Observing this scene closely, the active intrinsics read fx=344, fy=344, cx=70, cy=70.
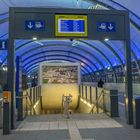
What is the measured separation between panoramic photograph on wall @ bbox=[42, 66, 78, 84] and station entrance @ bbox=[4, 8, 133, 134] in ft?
64.1

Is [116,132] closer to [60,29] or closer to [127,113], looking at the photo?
[127,113]

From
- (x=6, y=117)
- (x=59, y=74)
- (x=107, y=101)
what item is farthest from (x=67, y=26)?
(x=59, y=74)

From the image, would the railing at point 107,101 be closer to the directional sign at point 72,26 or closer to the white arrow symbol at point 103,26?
the white arrow symbol at point 103,26

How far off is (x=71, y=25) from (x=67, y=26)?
144mm

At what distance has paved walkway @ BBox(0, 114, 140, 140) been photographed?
31.1 feet

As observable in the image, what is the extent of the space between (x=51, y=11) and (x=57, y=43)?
36925 mm

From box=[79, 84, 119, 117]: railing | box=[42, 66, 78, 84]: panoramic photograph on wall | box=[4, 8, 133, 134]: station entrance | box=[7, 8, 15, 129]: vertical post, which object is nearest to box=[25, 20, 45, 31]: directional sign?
box=[4, 8, 133, 134]: station entrance

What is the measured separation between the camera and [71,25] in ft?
39.2

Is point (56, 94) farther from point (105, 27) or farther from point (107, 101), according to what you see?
point (105, 27)

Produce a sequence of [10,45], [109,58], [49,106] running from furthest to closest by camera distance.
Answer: [109,58]
[49,106]
[10,45]

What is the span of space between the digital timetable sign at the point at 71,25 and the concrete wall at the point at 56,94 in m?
18.8

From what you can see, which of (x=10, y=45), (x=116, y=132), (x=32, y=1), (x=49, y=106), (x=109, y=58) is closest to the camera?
(x=116, y=132)

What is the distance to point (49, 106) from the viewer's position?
3103 cm

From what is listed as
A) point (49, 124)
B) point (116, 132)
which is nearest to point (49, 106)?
point (49, 124)
